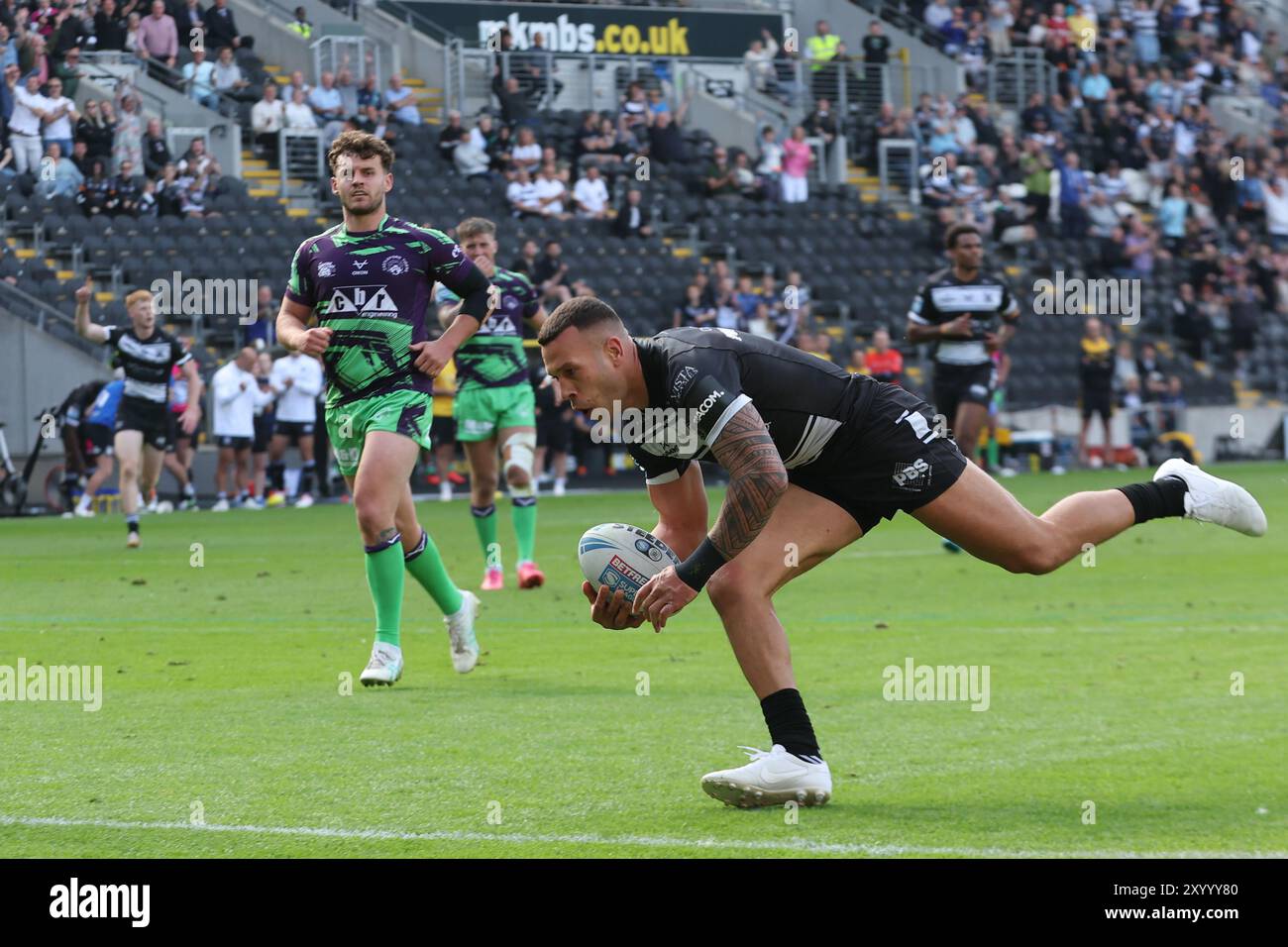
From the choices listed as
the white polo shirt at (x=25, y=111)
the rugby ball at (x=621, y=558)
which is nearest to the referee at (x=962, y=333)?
the rugby ball at (x=621, y=558)

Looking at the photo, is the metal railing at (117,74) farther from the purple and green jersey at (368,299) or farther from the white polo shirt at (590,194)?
the purple and green jersey at (368,299)

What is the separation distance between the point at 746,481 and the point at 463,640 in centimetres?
403

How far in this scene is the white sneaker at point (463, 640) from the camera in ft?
31.2

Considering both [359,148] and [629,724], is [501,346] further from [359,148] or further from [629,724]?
[629,724]

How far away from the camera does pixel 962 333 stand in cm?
1594

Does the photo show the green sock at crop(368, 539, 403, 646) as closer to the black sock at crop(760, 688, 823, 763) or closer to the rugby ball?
the rugby ball

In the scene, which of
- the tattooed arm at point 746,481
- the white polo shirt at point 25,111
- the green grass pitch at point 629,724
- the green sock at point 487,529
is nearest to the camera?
the green grass pitch at point 629,724

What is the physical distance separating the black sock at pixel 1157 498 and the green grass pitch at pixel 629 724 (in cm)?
89

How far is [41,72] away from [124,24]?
3031 millimetres

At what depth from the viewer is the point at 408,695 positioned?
28.8 feet

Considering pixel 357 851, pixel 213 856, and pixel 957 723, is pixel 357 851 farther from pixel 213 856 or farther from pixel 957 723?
pixel 957 723

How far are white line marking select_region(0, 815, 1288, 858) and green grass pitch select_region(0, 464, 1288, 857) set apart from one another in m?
0.02

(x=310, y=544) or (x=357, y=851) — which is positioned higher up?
(x=357, y=851)

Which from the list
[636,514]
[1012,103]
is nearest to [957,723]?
[636,514]
